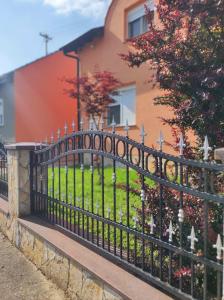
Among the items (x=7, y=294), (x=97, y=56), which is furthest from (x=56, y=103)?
(x=7, y=294)

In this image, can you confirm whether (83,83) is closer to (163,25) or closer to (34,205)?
(34,205)

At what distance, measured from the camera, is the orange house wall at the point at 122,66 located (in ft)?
36.2

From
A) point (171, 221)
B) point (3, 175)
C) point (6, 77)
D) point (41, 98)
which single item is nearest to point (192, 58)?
point (171, 221)

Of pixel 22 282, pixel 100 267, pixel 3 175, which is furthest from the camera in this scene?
pixel 3 175

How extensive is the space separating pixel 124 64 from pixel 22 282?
9.48m

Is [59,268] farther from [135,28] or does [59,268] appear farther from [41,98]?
[41,98]

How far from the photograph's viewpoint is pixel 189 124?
306 cm

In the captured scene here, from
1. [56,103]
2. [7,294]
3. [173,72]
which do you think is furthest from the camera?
[56,103]

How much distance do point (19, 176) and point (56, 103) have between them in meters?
14.0

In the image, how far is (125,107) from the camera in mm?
12438

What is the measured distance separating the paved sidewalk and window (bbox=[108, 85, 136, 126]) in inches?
319

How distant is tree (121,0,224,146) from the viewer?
286cm

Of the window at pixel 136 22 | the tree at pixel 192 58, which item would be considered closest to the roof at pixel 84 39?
the window at pixel 136 22

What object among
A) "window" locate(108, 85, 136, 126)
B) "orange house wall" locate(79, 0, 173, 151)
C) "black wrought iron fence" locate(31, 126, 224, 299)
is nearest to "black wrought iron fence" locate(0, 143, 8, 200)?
"black wrought iron fence" locate(31, 126, 224, 299)
